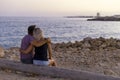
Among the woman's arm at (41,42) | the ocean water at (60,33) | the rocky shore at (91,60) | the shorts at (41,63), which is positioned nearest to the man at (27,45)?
the shorts at (41,63)

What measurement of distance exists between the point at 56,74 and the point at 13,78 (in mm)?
1239

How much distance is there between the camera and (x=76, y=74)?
31.4 feet

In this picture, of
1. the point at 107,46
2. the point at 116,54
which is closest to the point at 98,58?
the point at 116,54

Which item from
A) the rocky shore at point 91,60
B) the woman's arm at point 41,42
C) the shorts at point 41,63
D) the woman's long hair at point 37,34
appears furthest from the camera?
the rocky shore at point 91,60

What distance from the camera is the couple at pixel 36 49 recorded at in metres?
9.84

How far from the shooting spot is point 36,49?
396 inches

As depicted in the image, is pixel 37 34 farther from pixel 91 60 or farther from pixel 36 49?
pixel 91 60

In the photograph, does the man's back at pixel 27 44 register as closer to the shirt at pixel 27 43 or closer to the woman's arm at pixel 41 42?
the shirt at pixel 27 43

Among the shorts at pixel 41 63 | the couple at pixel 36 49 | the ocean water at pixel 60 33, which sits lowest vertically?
the ocean water at pixel 60 33

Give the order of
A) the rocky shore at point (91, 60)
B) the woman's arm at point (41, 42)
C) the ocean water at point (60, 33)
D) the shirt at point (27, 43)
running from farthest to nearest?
the ocean water at point (60, 33) → the rocky shore at point (91, 60) → the shirt at point (27, 43) → the woman's arm at point (41, 42)

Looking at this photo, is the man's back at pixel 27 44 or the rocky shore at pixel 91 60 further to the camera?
the rocky shore at pixel 91 60

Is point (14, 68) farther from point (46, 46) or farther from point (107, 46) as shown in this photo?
point (107, 46)

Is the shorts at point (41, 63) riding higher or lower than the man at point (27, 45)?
lower

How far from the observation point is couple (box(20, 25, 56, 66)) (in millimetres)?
9836
